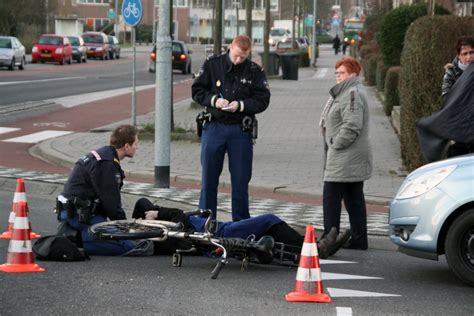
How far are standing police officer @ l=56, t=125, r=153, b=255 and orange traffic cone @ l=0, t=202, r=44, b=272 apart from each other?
0.61 meters

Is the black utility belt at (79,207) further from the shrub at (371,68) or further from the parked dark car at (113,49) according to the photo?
the parked dark car at (113,49)

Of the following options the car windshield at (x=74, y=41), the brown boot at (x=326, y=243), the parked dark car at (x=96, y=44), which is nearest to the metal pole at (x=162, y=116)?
the brown boot at (x=326, y=243)

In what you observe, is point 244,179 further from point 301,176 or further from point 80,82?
point 80,82

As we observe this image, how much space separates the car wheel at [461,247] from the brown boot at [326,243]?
1190mm

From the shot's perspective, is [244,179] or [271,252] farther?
[244,179]

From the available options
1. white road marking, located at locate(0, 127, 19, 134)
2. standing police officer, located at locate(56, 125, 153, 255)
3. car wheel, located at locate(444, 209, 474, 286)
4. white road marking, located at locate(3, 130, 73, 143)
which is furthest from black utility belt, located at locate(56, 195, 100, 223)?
white road marking, located at locate(0, 127, 19, 134)

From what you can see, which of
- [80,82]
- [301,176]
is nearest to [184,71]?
[80,82]

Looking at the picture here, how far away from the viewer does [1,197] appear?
43.4 feet

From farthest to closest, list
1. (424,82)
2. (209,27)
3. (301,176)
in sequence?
(209,27) < (301,176) < (424,82)

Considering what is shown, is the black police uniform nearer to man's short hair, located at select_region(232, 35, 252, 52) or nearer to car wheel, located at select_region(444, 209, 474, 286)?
man's short hair, located at select_region(232, 35, 252, 52)

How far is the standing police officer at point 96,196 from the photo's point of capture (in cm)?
905

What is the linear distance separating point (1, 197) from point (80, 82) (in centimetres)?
3028

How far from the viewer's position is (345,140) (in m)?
9.84

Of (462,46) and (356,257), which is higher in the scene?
(462,46)
